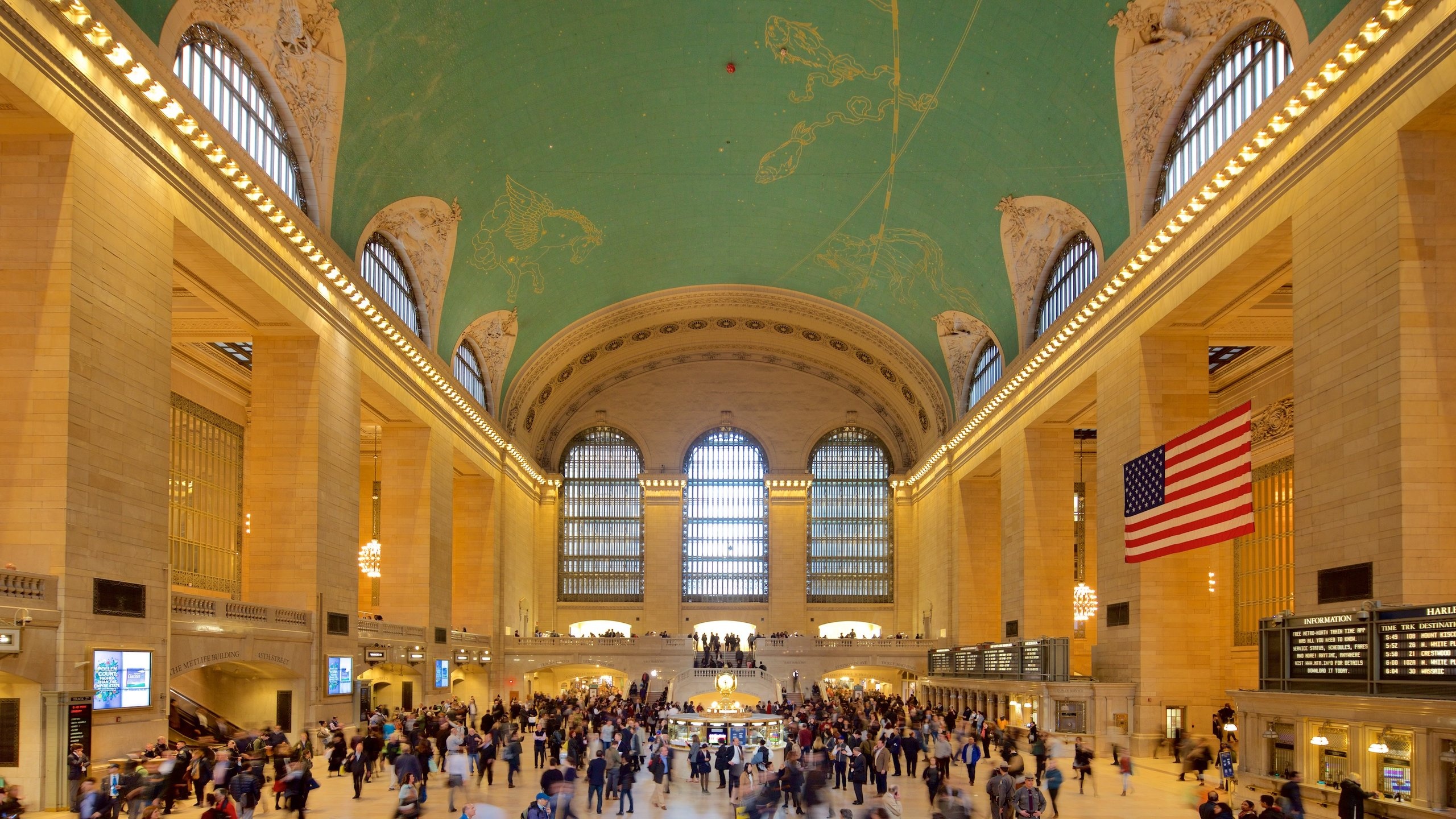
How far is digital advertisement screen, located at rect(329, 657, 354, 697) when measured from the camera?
25.6 metres

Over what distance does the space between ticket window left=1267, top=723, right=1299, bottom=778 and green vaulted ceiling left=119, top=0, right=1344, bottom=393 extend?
9492 millimetres

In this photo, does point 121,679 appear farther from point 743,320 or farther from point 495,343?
point 743,320

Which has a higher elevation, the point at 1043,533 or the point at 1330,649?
the point at 1043,533

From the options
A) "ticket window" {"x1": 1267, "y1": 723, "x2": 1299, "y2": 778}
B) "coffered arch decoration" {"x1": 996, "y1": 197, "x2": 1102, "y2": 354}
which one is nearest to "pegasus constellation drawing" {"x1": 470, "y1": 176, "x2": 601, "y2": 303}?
"coffered arch decoration" {"x1": 996, "y1": 197, "x2": 1102, "y2": 354}

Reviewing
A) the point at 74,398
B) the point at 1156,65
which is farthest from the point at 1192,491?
the point at 74,398

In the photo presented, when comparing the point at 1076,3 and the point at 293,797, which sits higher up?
the point at 1076,3

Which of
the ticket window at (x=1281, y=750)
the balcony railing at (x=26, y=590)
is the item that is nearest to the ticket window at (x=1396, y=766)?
the ticket window at (x=1281, y=750)

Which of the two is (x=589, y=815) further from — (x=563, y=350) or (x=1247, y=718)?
(x=563, y=350)

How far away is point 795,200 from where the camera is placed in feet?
117

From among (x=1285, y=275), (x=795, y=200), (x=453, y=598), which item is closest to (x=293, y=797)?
(x=1285, y=275)

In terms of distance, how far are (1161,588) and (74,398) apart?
19433 millimetres

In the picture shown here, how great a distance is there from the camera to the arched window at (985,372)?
38.3 m

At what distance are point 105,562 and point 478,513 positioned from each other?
26833 millimetres

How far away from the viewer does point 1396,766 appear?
13.6 metres
